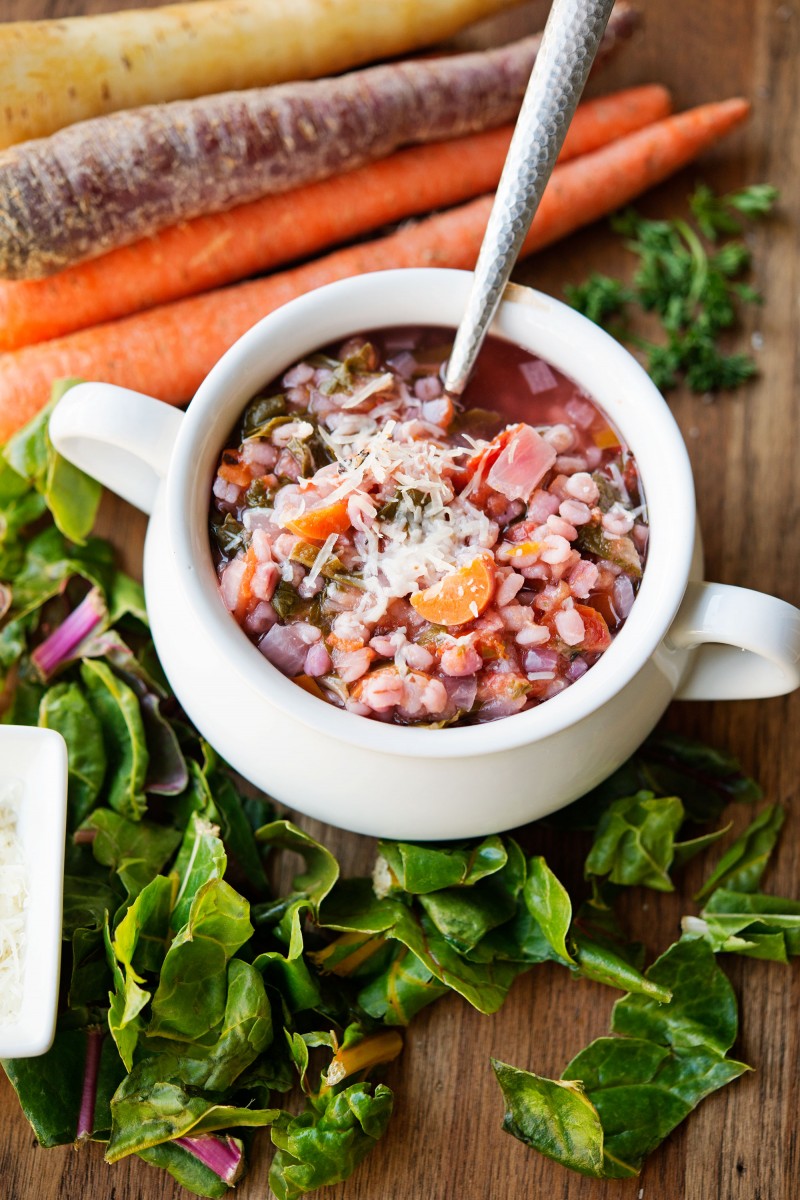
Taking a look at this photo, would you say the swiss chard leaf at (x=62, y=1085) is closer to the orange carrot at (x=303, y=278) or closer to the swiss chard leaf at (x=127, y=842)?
the swiss chard leaf at (x=127, y=842)

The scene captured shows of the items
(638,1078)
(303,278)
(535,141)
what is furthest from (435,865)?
(303,278)

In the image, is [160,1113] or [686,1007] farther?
[686,1007]

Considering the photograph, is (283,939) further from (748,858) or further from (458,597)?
(748,858)

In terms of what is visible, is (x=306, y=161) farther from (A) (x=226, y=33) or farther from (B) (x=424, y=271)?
(B) (x=424, y=271)

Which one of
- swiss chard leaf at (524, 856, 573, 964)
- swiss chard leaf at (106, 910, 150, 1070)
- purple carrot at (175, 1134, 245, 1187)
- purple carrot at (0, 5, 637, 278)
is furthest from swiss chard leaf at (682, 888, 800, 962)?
purple carrot at (0, 5, 637, 278)

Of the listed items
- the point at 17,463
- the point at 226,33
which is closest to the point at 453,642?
the point at 17,463

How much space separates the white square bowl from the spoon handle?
3.50ft

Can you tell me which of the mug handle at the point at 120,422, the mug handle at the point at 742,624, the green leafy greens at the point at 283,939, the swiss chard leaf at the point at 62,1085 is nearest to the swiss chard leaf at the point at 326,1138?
the green leafy greens at the point at 283,939

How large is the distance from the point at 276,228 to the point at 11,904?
1647 mm

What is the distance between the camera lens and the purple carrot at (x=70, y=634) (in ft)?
8.57

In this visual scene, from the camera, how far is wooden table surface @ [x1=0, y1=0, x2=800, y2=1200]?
7.72 ft

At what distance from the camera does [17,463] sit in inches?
104

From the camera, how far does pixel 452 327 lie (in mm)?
2355

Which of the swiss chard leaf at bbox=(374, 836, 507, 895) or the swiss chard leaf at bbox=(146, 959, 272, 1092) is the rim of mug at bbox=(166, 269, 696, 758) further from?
the swiss chard leaf at bbox=(146, 959, 272, 1092)
